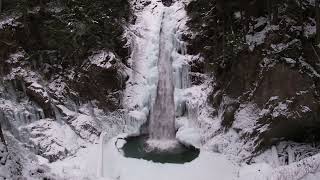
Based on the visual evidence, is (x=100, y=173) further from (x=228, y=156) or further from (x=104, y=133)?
(x=228, y=156)

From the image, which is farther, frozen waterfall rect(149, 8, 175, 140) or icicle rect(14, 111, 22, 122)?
frozen waterfall rect(149, 8, 175, 140)

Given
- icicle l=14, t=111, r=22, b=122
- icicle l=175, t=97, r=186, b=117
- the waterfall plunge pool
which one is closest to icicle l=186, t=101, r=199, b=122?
icicle l=175, t=97, r=186, b=117

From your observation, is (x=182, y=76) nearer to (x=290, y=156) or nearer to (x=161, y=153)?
(x=161, y=153)

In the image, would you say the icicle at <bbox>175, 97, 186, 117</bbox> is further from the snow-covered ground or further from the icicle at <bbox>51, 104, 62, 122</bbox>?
the icicle at <bbox>51, 104, 62, 122</bbox>

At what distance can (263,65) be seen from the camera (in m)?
16.8

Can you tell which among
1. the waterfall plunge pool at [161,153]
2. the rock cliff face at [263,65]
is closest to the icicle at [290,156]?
the rock cliff face at [263,65]

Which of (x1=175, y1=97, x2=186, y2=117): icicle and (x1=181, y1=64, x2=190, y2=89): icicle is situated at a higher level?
(x1=181, y1=64, x2=190, y2=89): icicle

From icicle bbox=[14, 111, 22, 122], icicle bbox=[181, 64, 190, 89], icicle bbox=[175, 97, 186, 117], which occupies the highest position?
icicle bbox=[181, 64, 190, 89]

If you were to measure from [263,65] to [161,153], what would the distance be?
5.19 m

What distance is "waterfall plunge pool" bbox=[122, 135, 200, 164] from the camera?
16703 millimetres

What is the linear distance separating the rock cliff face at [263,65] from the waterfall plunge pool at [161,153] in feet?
5.99

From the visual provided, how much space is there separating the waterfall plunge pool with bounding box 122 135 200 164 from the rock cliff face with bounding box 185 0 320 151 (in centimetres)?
183

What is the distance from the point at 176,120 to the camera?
18266 millimetres

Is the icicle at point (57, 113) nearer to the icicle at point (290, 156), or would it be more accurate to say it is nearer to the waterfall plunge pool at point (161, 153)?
the waterfall plunge pool at point (161, 153)
